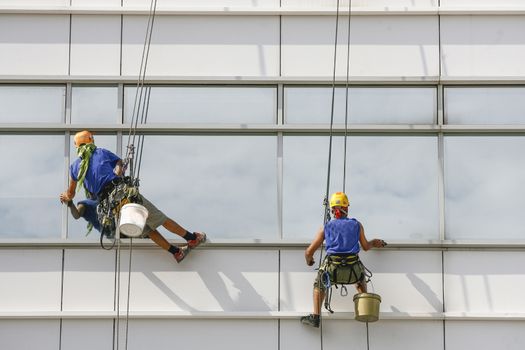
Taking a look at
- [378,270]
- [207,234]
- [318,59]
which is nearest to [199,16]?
[318,59]

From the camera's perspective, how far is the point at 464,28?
646 inches

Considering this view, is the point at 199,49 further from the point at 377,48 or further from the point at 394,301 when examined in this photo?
the point at 394,301

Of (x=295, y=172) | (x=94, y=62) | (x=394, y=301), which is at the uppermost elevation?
(x=94, y=62)

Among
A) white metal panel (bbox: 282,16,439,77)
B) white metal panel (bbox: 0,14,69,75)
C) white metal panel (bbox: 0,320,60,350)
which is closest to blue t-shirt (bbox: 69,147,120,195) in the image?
white metal panel (bbox: 0,14,69,75)

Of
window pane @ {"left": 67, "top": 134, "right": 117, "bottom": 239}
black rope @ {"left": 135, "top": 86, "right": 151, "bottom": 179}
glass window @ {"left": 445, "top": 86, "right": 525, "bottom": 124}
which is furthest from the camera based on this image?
glass window @ {"left": 445, "top": 86, "right": 525, "bottom": 124}

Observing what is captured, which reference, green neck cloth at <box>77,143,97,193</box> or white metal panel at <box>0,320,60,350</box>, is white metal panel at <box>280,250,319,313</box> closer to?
green neck cloth at <box>77,143,97,193</box>

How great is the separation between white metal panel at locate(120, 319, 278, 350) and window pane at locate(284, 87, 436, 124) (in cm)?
240

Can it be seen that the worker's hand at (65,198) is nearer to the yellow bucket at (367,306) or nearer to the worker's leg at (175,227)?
the worker's leg at (175,227)

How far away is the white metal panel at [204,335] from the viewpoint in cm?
1554

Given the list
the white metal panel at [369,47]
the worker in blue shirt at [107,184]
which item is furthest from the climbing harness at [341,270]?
the white metal panel at [369,47]

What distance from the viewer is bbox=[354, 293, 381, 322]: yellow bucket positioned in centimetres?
1512

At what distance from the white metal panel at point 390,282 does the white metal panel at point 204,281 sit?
0.17 meters

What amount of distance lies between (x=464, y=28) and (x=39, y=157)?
16.3 feet
